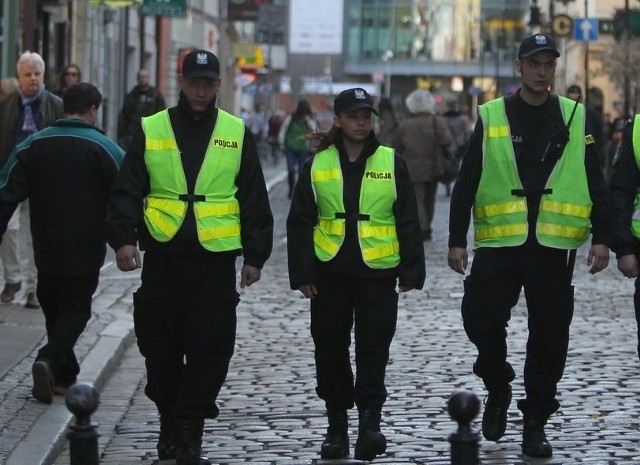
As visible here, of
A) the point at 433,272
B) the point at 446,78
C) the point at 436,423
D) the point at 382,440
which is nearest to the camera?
the point at 382,440

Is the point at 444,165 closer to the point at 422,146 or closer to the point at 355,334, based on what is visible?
the point at 422,146

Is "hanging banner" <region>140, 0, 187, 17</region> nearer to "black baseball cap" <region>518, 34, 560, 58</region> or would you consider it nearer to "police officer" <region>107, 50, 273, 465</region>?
"black baseball cap" <region>518, 34, 560, 58</region>

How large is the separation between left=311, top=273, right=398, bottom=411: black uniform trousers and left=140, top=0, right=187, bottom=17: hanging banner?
22.9 meters

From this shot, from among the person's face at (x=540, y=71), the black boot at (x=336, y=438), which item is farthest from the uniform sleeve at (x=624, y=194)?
the black boot at (x=336, y=438)

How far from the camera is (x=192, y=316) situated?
25.3ft

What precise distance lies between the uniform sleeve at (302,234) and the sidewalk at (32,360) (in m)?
1.35

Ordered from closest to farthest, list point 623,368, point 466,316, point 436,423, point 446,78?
point 466,316
point 436,423
point 623,368
point 446,78

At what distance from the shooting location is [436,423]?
29.4 feet

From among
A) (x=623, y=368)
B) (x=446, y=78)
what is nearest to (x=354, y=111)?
(x=623, y=368)

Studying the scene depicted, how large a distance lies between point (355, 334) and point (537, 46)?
1508 millimetres

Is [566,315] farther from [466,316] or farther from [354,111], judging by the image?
[354,111]

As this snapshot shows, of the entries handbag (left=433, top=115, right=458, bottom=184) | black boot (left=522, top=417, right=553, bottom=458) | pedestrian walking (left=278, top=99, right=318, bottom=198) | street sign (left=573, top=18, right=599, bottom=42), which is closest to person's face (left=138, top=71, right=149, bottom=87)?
handbag (left=433, top=115, right=458, bottom=184)

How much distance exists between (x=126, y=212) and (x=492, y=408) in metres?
1.96

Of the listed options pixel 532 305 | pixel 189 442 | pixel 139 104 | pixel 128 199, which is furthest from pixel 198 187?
pixel 139 104
